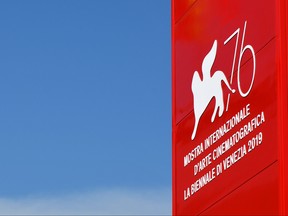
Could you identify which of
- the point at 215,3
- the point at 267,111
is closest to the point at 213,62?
the point at 215,3

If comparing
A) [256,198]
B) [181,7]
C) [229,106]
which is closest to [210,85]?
[229,106]

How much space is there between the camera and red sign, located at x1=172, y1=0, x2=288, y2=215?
19.1 metres

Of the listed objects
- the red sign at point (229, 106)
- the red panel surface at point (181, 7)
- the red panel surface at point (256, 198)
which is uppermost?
the red panel surface at point (181, 7)

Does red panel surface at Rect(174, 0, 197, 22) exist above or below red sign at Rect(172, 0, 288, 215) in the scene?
above

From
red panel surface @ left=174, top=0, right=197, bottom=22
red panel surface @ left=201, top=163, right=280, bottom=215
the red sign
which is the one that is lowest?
red panel surface @ left=201, top=163, right=280, bottom=215

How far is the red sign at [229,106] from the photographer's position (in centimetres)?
1908

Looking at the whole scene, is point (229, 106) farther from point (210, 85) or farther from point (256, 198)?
point (256, 198)

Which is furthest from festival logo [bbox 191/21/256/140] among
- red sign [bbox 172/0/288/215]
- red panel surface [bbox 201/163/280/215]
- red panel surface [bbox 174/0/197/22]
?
red panel surface [bbox 201/163/280/215]

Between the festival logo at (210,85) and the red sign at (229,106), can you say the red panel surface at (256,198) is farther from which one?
the festival logo at (210,85)

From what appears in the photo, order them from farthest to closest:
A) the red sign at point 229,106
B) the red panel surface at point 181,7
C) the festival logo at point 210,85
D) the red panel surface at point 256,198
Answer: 1. the red panel surface at point 181,7
2. the festival logo at point 210,85
3. the red sign at point 229,106
4. the red panel surface at point 256,198

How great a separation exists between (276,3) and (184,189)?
4.23 m

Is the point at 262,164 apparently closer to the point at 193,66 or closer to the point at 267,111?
the point at 267,111

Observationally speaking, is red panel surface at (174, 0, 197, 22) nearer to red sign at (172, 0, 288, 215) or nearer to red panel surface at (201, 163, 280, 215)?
red sign at (172, 0, 288, 215)

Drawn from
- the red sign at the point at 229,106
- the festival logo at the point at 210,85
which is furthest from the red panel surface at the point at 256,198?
the festival logo at the point at 210,85
